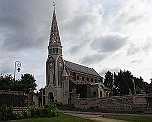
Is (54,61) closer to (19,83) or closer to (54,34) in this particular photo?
(54,34)

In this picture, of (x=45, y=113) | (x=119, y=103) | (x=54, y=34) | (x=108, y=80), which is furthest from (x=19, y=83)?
(x=108, y=80)

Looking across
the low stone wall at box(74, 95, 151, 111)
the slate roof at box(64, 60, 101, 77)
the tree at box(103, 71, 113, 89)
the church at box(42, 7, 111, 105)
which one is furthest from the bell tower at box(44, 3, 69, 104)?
the tree at box(103, 71, 113, 89)

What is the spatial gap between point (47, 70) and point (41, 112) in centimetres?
5387

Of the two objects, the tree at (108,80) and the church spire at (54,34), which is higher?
the church spire at (54,34)

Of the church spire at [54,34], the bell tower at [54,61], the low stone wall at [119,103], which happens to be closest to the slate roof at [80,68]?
the bell tower at [54,61]

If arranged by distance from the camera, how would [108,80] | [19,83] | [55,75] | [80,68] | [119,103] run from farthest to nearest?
[108,80] → [80,68] → [55,75] → [19,83] → [119,103]

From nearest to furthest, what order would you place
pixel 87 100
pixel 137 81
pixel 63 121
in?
pixel 63 121 → pixel 87 100 → pixel 137 81

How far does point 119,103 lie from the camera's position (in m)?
66.1

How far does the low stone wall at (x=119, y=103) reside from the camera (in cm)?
6052

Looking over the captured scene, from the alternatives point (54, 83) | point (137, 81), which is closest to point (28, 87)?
point (54, 83)

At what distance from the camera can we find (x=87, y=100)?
7331cm

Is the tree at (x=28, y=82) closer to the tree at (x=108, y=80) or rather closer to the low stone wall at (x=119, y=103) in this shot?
the low stone wall at (x=119, y=103)

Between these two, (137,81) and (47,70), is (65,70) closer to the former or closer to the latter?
(47,70)

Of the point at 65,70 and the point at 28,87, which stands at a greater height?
the point at 65,70
